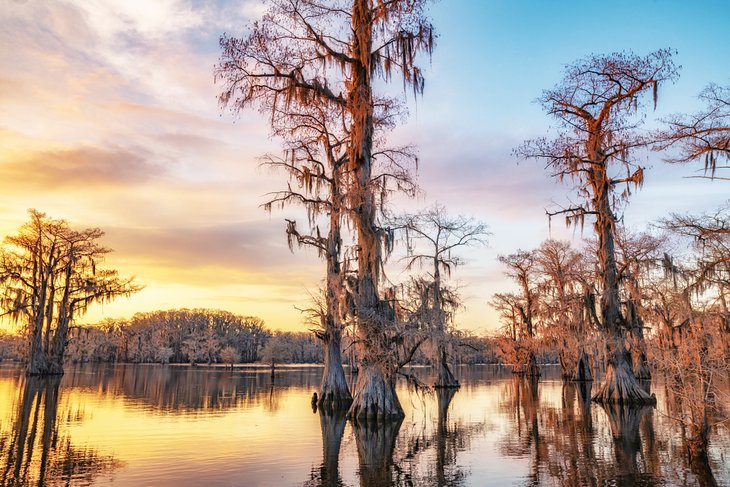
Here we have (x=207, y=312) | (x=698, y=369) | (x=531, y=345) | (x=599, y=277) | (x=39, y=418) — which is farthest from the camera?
(x=207, y=312)

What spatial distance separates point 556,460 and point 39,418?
1557 cm

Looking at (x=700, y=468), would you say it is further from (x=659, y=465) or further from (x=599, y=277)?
(x=599, y=277)

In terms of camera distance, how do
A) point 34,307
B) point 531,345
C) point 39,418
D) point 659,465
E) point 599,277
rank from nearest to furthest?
point 659,465, point 39,418, point 599,277, point 34,307, point 531,345

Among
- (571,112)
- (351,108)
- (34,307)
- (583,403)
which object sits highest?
(571,112)

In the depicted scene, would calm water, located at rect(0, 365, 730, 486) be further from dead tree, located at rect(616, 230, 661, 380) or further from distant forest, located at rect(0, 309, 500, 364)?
distant forest, located at rect(0, 309, 500, 364)

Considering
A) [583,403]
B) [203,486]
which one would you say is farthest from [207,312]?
[203,486]

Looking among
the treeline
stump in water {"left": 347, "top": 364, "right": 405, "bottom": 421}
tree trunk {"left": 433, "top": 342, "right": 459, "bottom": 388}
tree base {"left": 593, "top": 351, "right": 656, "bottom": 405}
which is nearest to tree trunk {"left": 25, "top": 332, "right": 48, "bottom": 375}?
tree trunk {"left": 433, "top": 342, "right": 459, "bottom": 388}

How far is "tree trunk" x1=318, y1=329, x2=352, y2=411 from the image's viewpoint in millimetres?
22672

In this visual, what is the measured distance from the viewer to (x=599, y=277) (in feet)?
77.5

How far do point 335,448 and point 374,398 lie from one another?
445 centimetres

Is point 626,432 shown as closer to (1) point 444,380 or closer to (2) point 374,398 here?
(2) point 374,398

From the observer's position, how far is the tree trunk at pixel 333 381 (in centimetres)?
2267

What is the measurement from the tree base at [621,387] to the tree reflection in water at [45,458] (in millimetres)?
19768

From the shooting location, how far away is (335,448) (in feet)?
41.9
